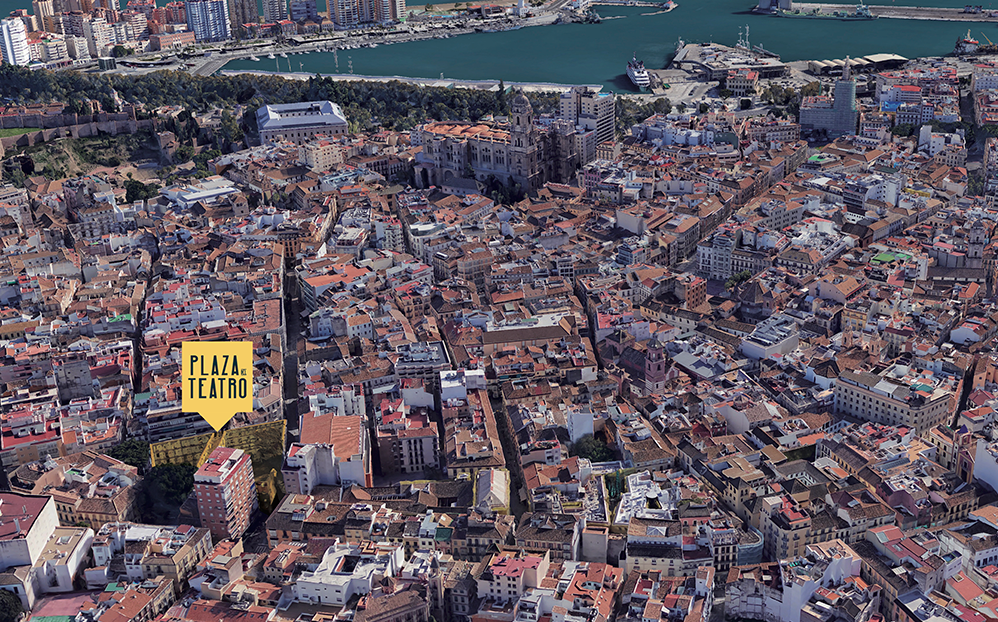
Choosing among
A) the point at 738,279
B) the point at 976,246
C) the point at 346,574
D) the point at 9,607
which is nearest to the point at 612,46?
the point at 738,279

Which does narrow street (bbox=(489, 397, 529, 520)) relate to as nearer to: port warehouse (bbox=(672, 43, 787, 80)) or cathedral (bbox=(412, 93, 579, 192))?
cathedral (bbox=(412, 93, 579, 192))

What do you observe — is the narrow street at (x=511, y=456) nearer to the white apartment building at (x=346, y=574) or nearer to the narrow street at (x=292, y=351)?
the white apartment building at (x=346, y=574)

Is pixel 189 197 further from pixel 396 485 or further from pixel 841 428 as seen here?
pixel 841 428

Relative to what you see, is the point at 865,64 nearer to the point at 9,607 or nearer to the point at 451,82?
the point at 451,82

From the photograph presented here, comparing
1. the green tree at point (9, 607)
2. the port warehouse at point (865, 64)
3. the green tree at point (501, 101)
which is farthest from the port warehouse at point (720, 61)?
the green tree at point (9, 607)

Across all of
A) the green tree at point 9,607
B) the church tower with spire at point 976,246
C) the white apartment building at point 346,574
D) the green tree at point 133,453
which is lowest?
the green tree at point 9,607

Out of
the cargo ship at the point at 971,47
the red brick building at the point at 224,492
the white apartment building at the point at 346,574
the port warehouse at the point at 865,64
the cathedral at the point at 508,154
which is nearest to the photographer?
the white apartment building at the point at 346,574
